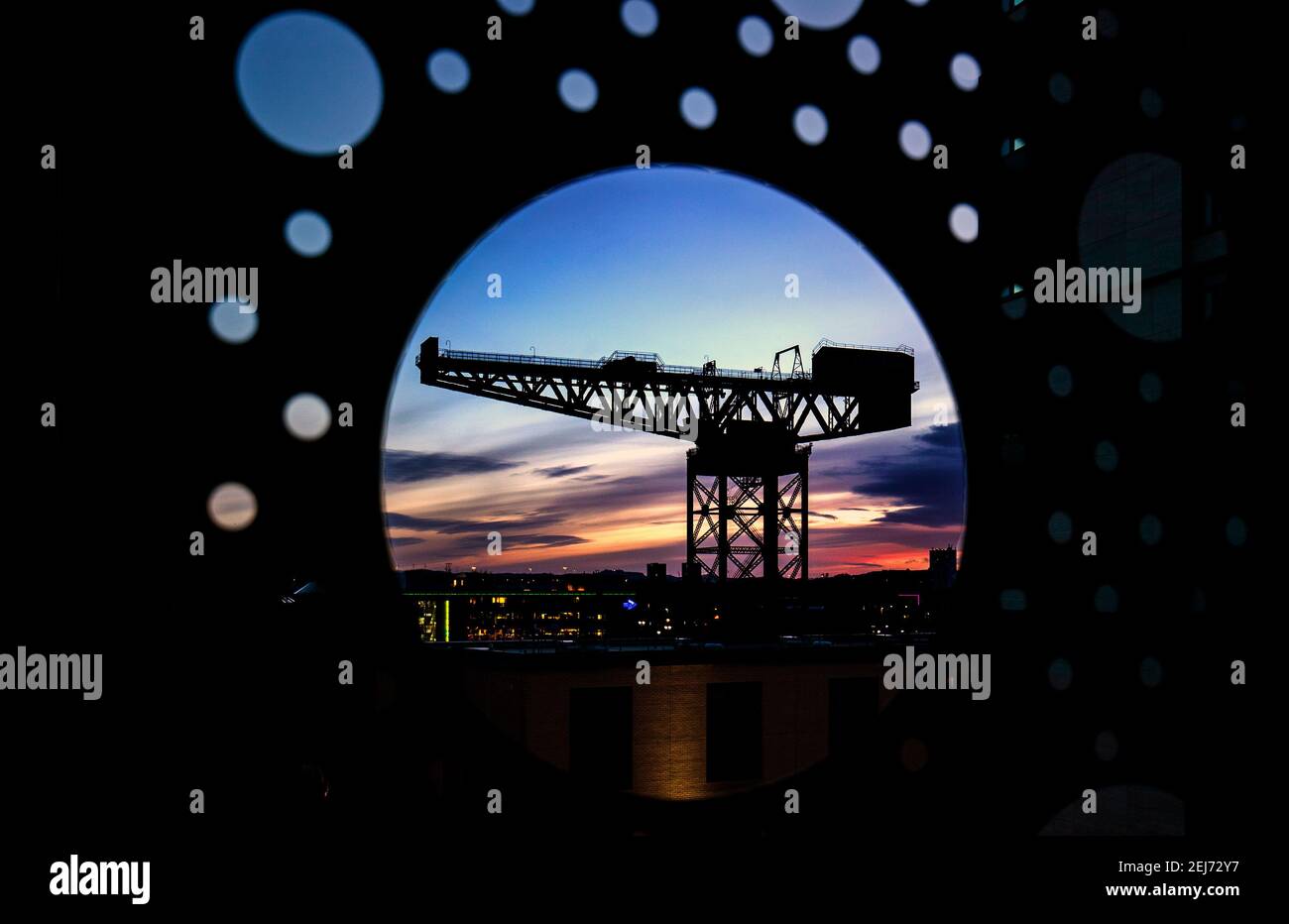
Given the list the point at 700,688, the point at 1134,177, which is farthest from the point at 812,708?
the point at 1134,177

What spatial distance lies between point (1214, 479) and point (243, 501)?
4990 millimetres

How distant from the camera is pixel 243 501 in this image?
2.95 metres

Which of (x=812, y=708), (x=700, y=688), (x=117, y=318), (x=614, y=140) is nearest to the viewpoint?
(x=117, y=318)

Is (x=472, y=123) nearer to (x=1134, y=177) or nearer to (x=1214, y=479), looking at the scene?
(x=1214, y=479)

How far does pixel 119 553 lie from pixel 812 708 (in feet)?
51.3

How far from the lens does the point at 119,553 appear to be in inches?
111

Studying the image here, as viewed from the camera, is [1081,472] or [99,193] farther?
[1081,472]

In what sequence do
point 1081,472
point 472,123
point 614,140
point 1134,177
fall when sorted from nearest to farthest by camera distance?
point 472,123 → point 614,140 → point 1081,472 → point 1134,177
